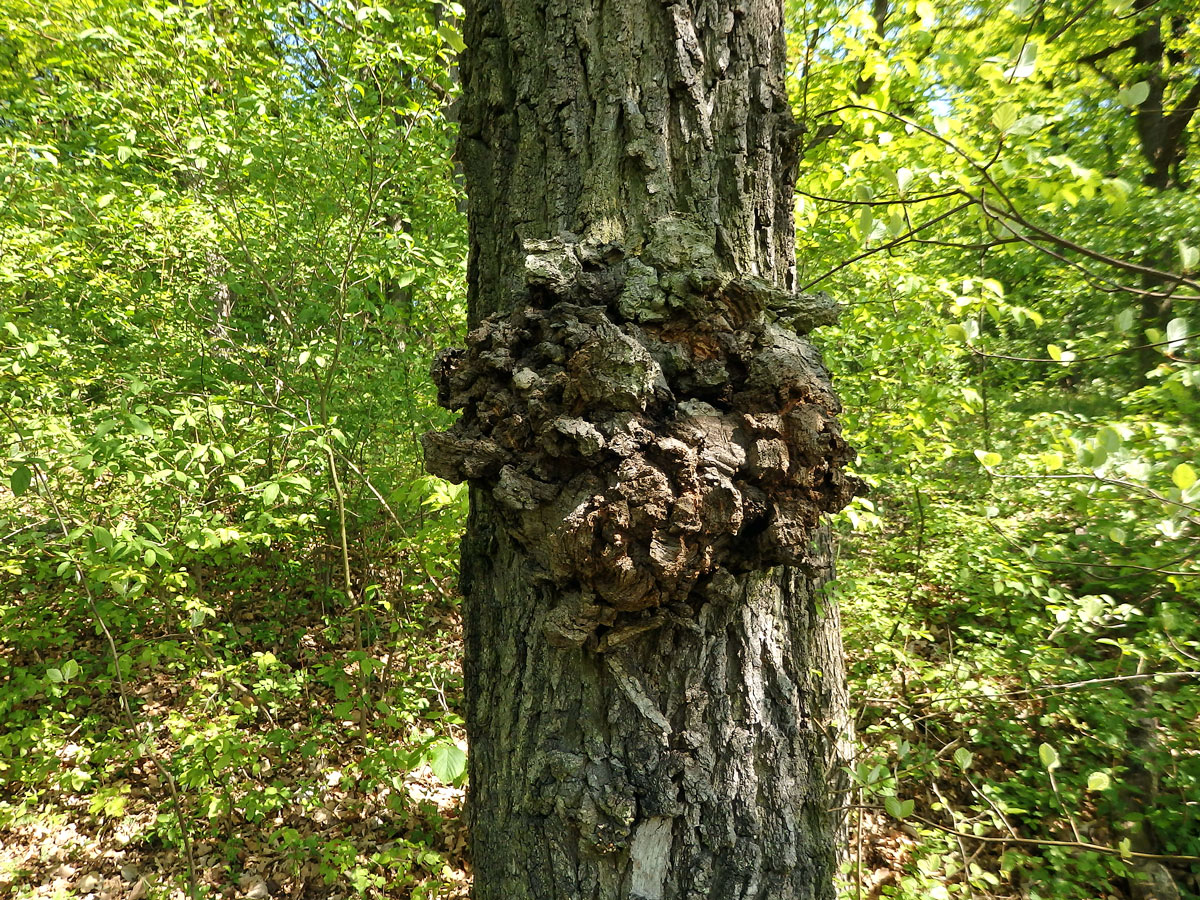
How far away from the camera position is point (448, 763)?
1622 millimetres

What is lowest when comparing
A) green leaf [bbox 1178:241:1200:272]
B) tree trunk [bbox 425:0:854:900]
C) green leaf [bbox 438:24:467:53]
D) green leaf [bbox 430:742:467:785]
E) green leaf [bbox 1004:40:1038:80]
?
green leaf [bbox 430:742:467:785]

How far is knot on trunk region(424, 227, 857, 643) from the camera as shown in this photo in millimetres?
1001

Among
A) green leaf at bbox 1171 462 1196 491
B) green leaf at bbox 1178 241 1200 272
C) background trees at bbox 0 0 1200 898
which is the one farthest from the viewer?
background trees at bbox 0 0 1200 898

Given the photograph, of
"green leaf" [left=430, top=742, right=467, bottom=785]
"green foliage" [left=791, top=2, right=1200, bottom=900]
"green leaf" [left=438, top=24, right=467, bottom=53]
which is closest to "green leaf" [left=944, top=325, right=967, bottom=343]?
"green foliage" [left=791, top=2, right=1200, bottom=900]

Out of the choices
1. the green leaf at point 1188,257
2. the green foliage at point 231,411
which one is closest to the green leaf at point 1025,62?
the green leaf at point 1188,257

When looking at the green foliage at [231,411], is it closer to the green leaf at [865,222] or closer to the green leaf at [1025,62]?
the green leaf at [865,222]

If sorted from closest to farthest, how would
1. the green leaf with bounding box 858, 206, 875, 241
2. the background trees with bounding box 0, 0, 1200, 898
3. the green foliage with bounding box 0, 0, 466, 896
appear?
the green leaf with bounding box 858, 206, 875, 241
the background trees with bounding box 0, 0, 1200, 898
the green foliage with bounding box 0, 0, 466, 896

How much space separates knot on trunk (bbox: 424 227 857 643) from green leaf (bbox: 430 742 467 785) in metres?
0.85

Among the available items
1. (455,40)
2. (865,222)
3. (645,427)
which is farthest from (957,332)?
(455,40)

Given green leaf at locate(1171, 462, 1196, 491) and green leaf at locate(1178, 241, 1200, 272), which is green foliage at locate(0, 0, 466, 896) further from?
green leaf at locate(1178, 241, 1200, 272)

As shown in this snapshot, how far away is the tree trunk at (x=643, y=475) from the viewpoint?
3.36 feet

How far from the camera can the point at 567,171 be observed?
1177 millimetres

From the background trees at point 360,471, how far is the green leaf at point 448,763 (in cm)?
86

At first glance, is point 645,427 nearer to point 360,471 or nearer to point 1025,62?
point 1025,62
